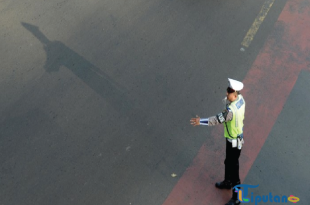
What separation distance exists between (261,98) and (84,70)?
11.7 ft

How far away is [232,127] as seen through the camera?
4648 mm

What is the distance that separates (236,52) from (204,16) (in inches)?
46.5

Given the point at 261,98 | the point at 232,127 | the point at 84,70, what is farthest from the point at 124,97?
the point at 261,98

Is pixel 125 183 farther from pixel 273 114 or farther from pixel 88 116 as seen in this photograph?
pixel 273 114

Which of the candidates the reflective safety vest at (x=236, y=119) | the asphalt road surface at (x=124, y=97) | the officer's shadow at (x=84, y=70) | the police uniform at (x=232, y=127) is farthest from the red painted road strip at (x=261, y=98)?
the officer's shadow at (x=84, y=70)

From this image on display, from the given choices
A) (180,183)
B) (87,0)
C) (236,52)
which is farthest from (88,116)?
(236,52)

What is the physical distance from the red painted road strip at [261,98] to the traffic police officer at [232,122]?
0.51 m

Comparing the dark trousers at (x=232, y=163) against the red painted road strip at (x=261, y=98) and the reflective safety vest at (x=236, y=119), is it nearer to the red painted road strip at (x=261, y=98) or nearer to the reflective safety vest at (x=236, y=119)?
the reflective safety vest at (x=236, y=119)

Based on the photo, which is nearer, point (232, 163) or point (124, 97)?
point (232, 163)

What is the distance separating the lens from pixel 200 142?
5852mm

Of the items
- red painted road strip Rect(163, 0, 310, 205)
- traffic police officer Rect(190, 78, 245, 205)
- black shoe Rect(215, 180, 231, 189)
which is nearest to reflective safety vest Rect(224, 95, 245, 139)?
traffic police officer Rect(190, 78, 245, 205)

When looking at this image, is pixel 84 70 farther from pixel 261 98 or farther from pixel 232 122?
pixel 261 98

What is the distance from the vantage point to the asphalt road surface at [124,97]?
5.39m

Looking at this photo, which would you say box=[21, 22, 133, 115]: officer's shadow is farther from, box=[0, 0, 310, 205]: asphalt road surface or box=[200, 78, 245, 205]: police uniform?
box=[200, 78, 245, 205]: police uniform
